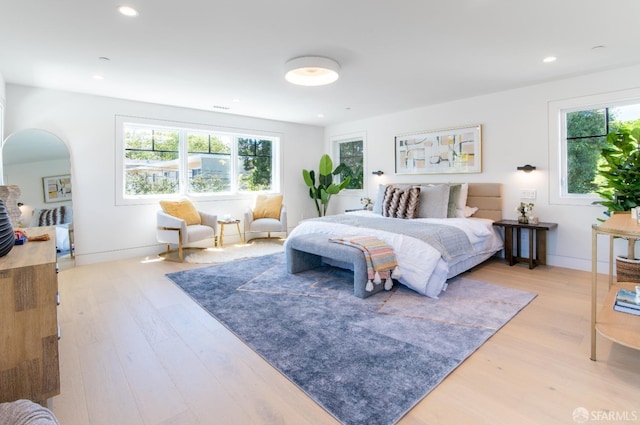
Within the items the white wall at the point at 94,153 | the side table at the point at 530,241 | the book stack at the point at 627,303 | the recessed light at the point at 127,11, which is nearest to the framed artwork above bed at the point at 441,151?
the side table at the point at 530,241

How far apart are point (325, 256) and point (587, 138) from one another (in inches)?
140

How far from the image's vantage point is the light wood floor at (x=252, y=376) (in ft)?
5.29

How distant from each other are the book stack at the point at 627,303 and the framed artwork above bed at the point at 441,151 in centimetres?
287

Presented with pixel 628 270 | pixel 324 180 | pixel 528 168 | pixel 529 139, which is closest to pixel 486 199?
pixel 528 168

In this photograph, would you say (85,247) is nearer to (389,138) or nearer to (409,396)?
(409,396)

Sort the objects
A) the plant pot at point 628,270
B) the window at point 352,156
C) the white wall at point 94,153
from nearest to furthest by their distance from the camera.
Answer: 1. the plant pot at point 628,270
2. the white wall at point 94,153
3. the window at point 352,156

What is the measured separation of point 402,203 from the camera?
4699 millimetres

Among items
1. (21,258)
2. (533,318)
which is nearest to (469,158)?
(533,318)

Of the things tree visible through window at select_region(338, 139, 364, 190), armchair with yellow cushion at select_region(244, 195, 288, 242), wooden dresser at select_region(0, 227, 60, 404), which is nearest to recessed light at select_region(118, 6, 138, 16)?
wooden dresser at select_region(0, 227, 60, 404)

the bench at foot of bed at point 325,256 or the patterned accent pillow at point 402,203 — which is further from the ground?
the patterned accent pillow at point 402,203

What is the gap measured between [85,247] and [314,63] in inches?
160

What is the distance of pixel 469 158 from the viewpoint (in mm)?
4957

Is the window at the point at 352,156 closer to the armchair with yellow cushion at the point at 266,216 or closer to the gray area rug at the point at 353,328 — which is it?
the armchair with yellow cushion at the point at 266,216

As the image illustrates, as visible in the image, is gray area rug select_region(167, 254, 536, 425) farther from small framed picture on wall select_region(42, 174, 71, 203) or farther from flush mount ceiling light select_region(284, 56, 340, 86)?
flush mount ceiling light select_region(284, 56, 340, 86)
